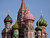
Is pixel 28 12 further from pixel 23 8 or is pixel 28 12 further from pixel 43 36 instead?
pixel 43 36

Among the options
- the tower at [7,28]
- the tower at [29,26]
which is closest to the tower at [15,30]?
the tower at [29,26]

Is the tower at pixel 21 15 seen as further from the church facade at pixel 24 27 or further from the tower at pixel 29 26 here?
the tower at pixel 29 26

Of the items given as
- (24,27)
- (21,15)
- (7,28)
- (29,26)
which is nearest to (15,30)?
(24,27)

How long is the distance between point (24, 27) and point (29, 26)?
1.23 metres

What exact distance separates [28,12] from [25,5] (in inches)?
183

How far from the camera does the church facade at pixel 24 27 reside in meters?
35.6

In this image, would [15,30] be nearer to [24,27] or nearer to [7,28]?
[24,27]

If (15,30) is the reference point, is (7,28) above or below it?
above

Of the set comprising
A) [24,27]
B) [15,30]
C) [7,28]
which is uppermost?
[24,27]

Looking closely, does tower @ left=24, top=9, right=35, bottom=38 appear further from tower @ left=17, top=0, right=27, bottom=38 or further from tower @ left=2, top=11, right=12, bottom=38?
tower @ left=2, top=11, right=12, bottom=38

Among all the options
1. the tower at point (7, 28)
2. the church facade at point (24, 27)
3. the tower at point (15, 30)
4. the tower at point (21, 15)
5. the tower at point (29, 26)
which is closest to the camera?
the tower at point (29, 26)

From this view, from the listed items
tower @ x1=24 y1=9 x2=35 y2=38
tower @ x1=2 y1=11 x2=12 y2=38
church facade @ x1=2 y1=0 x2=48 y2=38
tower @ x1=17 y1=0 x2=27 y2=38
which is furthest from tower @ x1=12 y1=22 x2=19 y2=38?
tower @ x1=2 y1=11 x2=12 y2=38

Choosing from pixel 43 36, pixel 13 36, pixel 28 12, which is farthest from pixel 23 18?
pixel 43 36

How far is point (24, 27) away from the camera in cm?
3641
